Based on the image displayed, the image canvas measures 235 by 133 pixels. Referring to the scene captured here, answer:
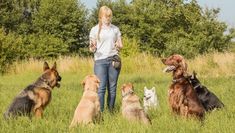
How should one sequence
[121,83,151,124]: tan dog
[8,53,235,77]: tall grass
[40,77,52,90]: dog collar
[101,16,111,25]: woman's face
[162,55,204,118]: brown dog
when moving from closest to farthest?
[121,83,151,124]: tan dog
[162,55,204,118]: brown dog
[40,77,52,90]: dog collar
[101,16,111,25]: woman's face
[8,53,235,77]: tall grass

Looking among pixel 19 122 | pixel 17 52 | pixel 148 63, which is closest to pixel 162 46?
pixel 17 52

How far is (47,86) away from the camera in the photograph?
31.6 feet

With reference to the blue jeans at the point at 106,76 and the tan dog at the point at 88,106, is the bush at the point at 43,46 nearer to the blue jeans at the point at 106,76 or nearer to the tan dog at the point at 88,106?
the blue jeans at the point at 106,76

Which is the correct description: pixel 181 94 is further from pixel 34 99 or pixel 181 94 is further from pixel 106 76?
pixel 34 99

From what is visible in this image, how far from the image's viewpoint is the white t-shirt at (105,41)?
403 inches

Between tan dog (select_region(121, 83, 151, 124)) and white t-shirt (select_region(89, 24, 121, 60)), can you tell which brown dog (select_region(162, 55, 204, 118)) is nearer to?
tan dog (select_region(121, 83, 151, 124))

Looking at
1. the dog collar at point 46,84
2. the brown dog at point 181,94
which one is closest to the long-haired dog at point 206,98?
the brown dog at point 181,94

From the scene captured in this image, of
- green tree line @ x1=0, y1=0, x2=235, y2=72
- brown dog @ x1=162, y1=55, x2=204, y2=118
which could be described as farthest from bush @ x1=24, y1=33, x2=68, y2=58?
brown dog @ x1=162, y1=55, x2=204, y2=118

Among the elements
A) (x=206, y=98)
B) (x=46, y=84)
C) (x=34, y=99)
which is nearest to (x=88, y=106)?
(x=34, y=99)

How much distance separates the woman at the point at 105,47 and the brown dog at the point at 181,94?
4.61 ft

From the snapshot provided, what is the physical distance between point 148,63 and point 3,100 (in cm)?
1590

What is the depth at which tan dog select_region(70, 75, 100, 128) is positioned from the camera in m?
8.13

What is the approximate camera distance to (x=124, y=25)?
50.4 m

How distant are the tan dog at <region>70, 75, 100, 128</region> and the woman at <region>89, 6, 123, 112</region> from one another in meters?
1.33
